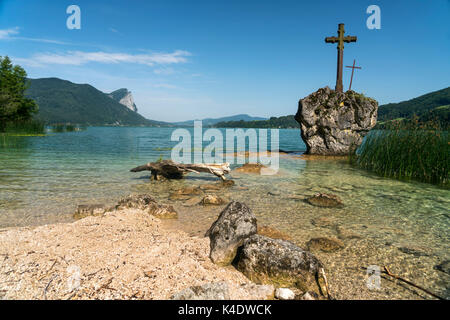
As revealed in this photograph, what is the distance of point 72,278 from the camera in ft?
8.79

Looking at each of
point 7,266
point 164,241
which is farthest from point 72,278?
point 164,241

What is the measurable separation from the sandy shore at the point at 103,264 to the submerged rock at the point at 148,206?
1.22 m

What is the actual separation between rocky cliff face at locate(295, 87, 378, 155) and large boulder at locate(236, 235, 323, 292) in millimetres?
17172

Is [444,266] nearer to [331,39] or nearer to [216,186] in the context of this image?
[216,186]

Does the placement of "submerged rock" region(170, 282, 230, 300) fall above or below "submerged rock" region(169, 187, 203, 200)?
above

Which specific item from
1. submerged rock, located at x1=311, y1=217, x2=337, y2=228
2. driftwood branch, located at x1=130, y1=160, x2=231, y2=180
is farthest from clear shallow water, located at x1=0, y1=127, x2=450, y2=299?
driftwood branch, located at x1=130, y1=160, x2=231, y2=180

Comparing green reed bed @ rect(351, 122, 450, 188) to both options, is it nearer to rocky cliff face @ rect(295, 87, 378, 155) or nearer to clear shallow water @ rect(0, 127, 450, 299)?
clear shallow water @ rect(0, 127, 450, 299)

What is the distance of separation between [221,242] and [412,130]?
1170 centimetres

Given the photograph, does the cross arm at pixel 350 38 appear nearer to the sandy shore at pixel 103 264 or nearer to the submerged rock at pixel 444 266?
the submerged rock at pixel 444 266

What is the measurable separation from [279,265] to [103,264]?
7.32 ft

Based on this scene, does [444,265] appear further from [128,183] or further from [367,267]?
[128,183]

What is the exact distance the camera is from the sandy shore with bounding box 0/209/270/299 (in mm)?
2525

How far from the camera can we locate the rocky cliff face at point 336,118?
1844 centimetres

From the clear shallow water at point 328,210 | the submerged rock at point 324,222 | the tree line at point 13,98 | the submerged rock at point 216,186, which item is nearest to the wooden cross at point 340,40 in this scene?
the clear shallow water at point 328,210
